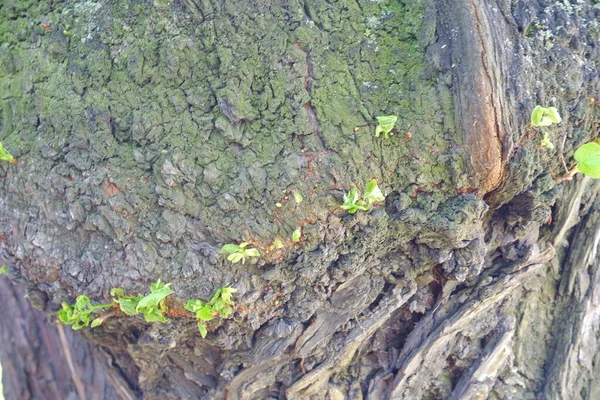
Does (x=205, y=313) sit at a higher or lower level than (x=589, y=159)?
lower

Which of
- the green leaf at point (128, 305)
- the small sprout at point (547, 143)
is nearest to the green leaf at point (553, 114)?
the small sprout at point (547, 143)

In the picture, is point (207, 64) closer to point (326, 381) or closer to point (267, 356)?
point (267, 356)

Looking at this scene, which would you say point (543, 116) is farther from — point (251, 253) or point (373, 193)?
point (251, 253)

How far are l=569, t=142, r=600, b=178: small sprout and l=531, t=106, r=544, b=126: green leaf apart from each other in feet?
0.68

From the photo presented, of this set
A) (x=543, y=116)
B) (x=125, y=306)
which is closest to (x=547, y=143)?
(x=543, y=116)

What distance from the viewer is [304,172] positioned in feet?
5.69

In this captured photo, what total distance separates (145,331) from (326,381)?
2.09ft

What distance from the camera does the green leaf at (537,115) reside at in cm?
162

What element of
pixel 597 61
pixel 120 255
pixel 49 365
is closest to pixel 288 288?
pixel 120 255

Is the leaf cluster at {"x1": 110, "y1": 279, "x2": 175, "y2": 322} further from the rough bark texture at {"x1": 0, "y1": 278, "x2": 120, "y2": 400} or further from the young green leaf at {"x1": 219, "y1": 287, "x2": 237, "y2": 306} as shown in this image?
the rough bark texture at {"x1": 0, "y1": 278, "x2": 120, "y2": 400}

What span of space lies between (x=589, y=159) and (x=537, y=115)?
0.23 meters

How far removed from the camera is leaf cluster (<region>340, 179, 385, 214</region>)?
5.48ft

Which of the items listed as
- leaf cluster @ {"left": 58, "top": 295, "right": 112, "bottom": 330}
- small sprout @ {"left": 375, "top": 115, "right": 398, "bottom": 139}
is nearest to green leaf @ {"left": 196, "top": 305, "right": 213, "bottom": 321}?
leaf cluster @ {"left": 58, "top": 295, "right": 112, "bottom": 330}

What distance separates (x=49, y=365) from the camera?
2645 millimetres
